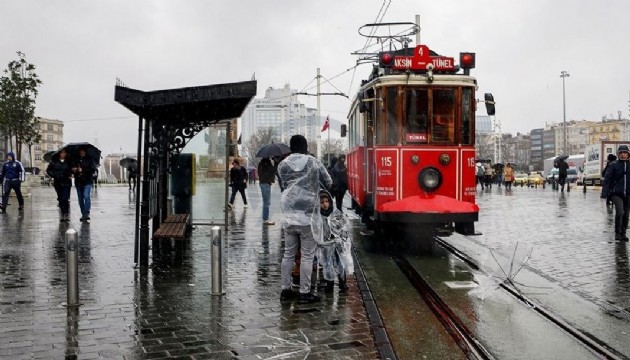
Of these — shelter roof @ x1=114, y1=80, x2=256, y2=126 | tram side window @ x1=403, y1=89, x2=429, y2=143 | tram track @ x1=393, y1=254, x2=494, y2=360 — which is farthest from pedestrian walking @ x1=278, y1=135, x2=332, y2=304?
tram side window @ x1=403, y1=89, x2=429, y2=143

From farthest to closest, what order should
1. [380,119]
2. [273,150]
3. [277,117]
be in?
[277,117], [273,150], [380,119]

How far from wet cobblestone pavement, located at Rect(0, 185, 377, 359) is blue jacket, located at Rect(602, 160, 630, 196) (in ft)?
23.2

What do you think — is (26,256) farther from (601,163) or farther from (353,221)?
(601,163)

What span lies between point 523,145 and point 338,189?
186m

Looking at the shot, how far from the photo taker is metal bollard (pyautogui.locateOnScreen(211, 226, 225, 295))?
7.28 meters

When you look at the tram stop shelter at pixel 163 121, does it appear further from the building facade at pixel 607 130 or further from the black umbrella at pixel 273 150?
the building facade at pixel 607 130

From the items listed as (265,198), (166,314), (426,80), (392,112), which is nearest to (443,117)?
(426,80)

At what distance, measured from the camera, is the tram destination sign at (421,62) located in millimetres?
10820

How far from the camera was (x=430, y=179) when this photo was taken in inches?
416

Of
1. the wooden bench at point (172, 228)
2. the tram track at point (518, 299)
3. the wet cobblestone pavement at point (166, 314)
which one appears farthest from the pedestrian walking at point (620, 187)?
the wooden bench at point (172, 228)

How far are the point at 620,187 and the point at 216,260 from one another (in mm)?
9056

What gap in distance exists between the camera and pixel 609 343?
18.3ft

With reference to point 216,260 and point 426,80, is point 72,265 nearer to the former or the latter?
point 216,260

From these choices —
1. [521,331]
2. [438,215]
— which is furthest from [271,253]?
[521,331]
